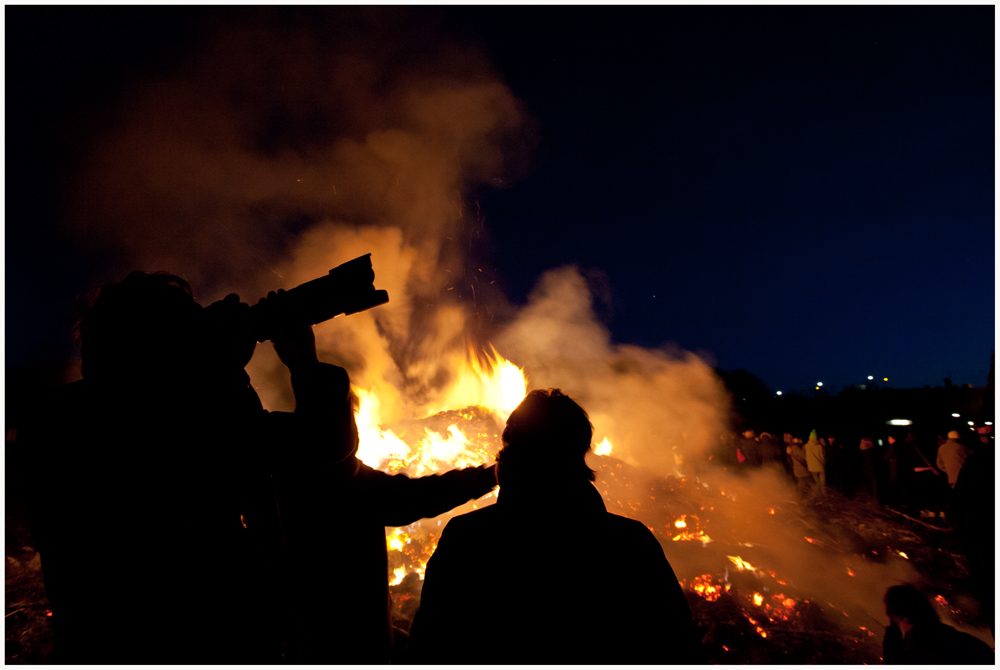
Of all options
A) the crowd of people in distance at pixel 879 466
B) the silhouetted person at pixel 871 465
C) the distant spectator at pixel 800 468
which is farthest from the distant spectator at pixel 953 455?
the distant spectator at pixel 800 468

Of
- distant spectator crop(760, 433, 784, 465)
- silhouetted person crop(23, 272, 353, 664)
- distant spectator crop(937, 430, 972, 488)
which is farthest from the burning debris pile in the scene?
distant spectator crop(760, 433, 784, 465)

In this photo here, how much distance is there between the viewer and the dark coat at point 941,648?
8.33ft

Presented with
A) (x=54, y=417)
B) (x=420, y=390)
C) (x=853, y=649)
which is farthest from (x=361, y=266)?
(x=420, y=390)

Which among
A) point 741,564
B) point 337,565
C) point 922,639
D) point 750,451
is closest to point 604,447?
point 750,451

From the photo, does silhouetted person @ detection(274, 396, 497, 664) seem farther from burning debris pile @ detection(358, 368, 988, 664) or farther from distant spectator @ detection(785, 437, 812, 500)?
distant spectator @ detection(785, 437, 812, 500)

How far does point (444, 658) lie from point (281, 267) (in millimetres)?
10791

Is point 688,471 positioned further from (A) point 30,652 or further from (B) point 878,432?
(B) point 878,432

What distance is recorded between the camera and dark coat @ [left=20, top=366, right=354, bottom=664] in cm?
114

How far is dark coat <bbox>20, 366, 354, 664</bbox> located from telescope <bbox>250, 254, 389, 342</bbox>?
0.23 metres

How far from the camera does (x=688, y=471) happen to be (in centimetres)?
1165

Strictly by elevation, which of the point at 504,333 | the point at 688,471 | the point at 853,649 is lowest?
the point at 853,649

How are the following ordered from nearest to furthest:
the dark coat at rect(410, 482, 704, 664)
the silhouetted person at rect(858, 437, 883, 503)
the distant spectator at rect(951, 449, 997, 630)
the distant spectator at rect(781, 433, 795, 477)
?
the dark coat at rect(410, 482, 704, 664) → the distant spectator at rect(951, 449, 997, 630) → the silhouetted person at rect(858, 437, 883, 503) → the distant spectator at rect(781, 433, 795, 477)

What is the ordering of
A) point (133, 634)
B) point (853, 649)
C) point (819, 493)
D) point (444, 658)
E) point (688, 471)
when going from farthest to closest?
1. point (688, 471)
2. point (819, 493)
3. point (853, 649)
4. point (444, 658)
5. point (133, 634)

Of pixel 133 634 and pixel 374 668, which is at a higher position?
pixel 133 634
